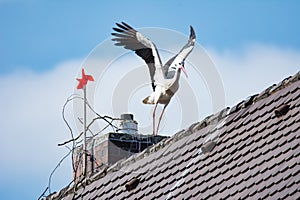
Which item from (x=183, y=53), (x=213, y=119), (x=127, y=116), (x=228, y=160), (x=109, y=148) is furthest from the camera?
(x=127, y=116)

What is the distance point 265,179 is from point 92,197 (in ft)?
11.6

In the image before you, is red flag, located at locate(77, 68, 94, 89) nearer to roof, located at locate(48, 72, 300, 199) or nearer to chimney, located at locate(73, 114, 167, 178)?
chimney, located at locate(73, 114, 167, 178)

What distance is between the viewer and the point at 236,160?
1354 cm

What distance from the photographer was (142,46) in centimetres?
1762

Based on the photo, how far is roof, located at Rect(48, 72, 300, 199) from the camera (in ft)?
41.8

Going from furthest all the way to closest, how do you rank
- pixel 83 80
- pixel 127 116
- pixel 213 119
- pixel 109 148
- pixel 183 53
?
pixel 127 116
pixel 109 148
pixel 183 53
pixel 83 80
pixel 213 119

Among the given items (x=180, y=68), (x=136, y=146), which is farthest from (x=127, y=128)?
(x=180, y=68)

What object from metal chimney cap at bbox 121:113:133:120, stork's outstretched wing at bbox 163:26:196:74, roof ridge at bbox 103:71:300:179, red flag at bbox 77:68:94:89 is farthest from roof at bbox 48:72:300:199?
metal chimney cap at bbox 121:113:133:120

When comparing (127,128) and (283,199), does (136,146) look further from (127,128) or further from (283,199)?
(283,199)

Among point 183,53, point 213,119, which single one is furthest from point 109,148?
point 213,119

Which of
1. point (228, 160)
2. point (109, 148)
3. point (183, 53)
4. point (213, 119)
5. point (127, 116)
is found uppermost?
point (127, 116)

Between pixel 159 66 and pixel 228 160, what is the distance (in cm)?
361

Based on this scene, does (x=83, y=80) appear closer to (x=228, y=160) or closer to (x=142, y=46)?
(x=142, y=46)

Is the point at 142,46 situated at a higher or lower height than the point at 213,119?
higher
